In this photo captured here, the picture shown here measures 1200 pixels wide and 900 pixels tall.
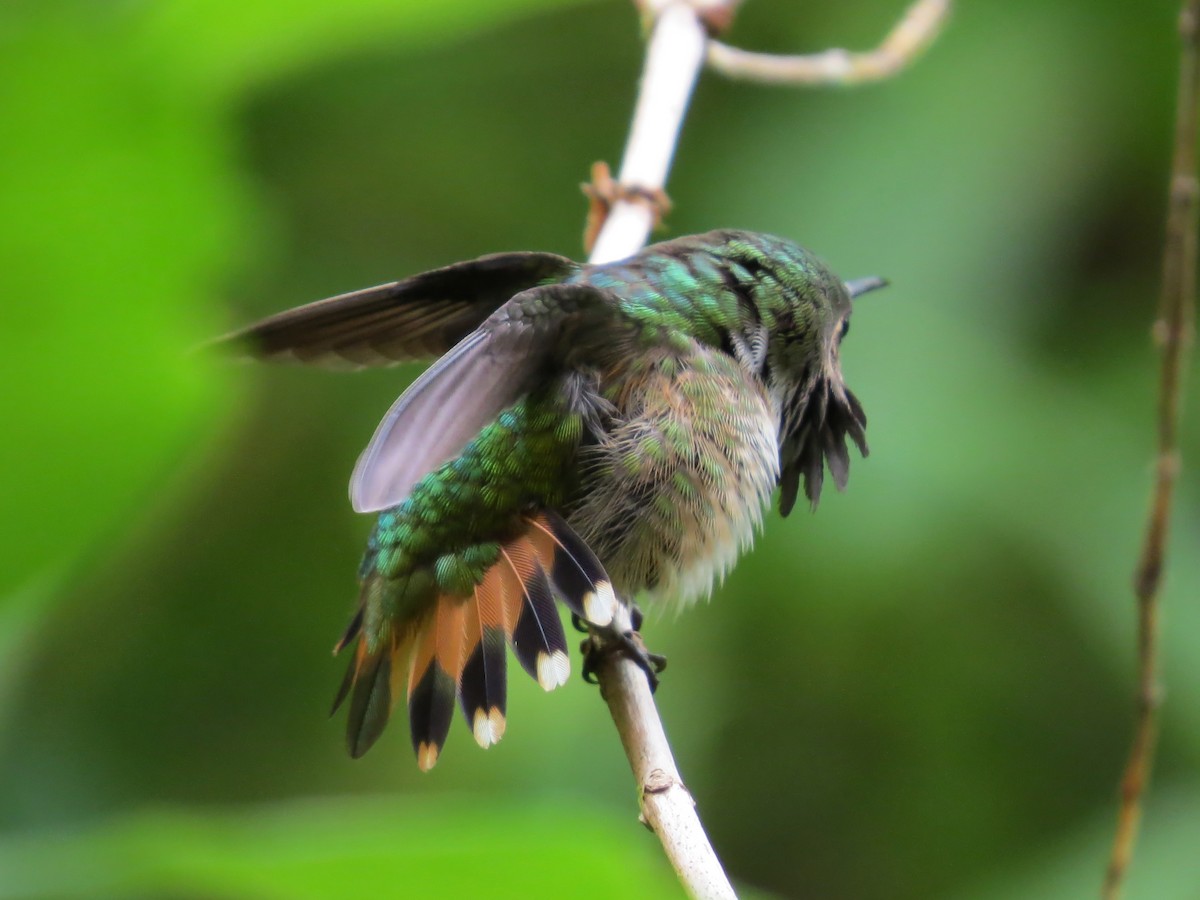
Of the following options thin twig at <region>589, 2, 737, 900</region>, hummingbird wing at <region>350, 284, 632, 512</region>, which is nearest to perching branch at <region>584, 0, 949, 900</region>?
thin twig at <region>589, 2, 737, 900</region>

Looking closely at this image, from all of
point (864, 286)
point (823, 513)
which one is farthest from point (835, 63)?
point (823, 513)

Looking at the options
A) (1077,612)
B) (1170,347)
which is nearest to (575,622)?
(1170,347)

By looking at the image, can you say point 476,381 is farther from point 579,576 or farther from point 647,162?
point 647,162

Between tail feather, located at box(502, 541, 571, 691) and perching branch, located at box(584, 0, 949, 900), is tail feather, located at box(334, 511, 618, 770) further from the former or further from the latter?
perching branch, located at box(584, 0, 949, 900)

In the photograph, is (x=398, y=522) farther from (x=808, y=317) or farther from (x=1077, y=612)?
(x=1077, y=612)

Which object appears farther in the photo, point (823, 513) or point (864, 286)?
point (823, 513)
